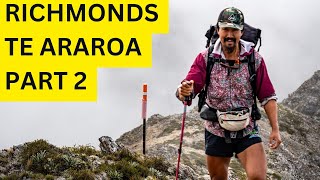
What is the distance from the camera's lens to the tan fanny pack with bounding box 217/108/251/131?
23.4ft

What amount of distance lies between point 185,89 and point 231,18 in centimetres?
133

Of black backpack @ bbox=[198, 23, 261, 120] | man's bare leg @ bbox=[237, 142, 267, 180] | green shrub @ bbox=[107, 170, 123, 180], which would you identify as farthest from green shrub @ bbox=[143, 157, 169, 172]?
man's bare leg @ bbox=[237, 142, 267, 180]

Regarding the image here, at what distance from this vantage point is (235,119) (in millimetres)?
7133

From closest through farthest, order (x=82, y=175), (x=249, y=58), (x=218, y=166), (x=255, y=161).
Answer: (x=255, y=161), (x=249, y=58), (x=218, y=166), (x=82, y=175)

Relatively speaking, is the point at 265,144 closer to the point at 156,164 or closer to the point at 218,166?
the point at 156,164

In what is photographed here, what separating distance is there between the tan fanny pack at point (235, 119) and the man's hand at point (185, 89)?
639 millimetres

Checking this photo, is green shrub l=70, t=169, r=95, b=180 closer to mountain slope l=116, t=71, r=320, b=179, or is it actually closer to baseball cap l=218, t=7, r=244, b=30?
mountain slope l=116, t=71, r=320, b=179

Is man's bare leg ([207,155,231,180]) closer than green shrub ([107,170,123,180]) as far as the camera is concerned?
Yes

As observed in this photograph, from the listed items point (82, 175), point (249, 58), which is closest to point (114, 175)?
point (82, 175)

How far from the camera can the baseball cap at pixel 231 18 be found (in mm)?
7047

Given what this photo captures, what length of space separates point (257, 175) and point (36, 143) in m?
6.32

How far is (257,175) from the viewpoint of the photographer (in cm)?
681

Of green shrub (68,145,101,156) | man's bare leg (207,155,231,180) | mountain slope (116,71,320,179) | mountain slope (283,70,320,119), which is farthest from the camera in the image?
mountain slope (283,70,320,119)

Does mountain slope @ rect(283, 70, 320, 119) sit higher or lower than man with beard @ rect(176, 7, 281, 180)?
lower
